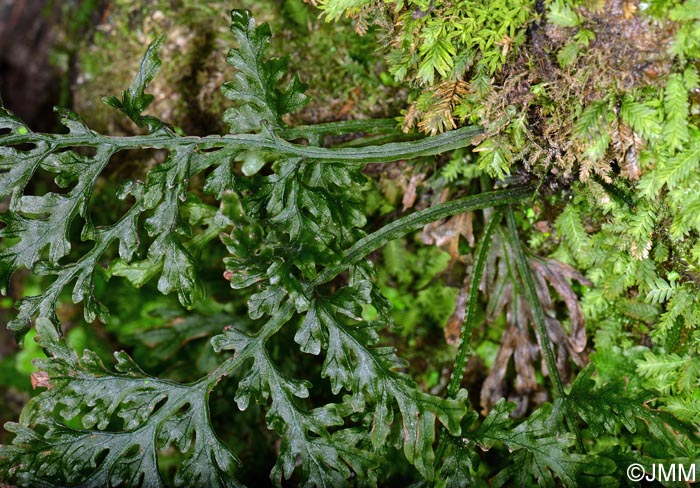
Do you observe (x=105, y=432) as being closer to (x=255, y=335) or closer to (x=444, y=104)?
(x=255, y=335)

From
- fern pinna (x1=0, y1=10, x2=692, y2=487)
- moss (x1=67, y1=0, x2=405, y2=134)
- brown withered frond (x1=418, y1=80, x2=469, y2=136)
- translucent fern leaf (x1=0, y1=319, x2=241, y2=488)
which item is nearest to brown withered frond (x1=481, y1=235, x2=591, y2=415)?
fern pinna (x1=0, y1=10, x2=692, y2=487)

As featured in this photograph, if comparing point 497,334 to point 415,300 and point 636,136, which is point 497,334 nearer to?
point 415,300

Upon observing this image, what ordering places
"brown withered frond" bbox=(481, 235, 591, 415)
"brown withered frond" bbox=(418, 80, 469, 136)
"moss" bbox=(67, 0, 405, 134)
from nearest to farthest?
1. "brown withered frond" bbox=(418, 80, 469, 136)
2. "brown withered frond" bbox=(481, 235, 591, 415)
3. "moss" bbox=(67, 0, 405, 134)

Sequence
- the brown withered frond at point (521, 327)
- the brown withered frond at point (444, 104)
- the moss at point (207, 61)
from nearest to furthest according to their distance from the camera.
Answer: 1. the brown withered frond at point (444, 104)
2. the brown withered frond at point (521, 327)
3. the moss at point (207, 61)

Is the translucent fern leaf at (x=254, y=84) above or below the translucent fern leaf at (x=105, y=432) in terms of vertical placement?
above

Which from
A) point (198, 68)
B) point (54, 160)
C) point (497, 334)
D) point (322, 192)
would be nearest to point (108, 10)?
point (198, 68)

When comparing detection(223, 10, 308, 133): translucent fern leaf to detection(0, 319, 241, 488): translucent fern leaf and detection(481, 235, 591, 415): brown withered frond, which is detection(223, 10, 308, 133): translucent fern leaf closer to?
detection(0, 319, 241, 488): translucent fern leaf

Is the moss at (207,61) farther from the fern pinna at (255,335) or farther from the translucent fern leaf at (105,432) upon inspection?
the translucent fern leaf at (105,432)

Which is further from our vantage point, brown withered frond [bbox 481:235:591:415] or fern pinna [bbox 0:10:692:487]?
brown withered frond [bbox 481:235:591:415]

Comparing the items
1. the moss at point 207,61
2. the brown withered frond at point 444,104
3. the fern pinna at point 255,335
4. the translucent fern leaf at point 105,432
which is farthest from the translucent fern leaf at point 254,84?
the translucent fern leaf at point 105,432
